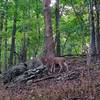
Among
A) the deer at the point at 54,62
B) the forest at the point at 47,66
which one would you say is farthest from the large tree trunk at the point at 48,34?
the deer at the point at 54,62

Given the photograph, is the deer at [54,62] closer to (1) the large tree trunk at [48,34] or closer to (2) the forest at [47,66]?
(2) the forest at [47,66]

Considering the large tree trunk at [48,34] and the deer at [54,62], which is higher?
the large tree trunk at [48,34]

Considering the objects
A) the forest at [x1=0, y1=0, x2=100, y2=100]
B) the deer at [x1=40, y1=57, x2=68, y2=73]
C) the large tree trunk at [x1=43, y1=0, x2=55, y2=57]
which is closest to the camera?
the forest at [x1=0, y1=0, x2=100, y2=100]

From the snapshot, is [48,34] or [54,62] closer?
[54,62]

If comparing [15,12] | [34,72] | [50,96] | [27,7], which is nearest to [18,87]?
[34,72]

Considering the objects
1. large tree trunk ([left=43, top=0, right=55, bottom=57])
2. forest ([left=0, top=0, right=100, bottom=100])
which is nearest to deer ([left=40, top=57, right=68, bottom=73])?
forest ([left=0, top=0, right=100, bottom=100])

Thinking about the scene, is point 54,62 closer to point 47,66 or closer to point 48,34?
point 47,66

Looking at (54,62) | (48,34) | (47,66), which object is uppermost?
(48,34)

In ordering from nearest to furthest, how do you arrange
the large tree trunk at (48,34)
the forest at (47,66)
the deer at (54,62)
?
the forest at (47,66) < the deer at (54,62) < the large tree trunk at (48,34)

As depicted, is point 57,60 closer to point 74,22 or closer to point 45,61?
point 45,61

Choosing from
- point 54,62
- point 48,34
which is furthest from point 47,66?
point 48,34

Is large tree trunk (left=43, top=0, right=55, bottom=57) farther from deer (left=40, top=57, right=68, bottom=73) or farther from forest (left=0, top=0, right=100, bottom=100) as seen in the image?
deer (left=40, top=57, right=68, bottom=73)

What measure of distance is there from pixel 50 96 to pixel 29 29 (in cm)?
1801

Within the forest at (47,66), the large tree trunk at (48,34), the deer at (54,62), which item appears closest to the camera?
the forest at (47,66)
